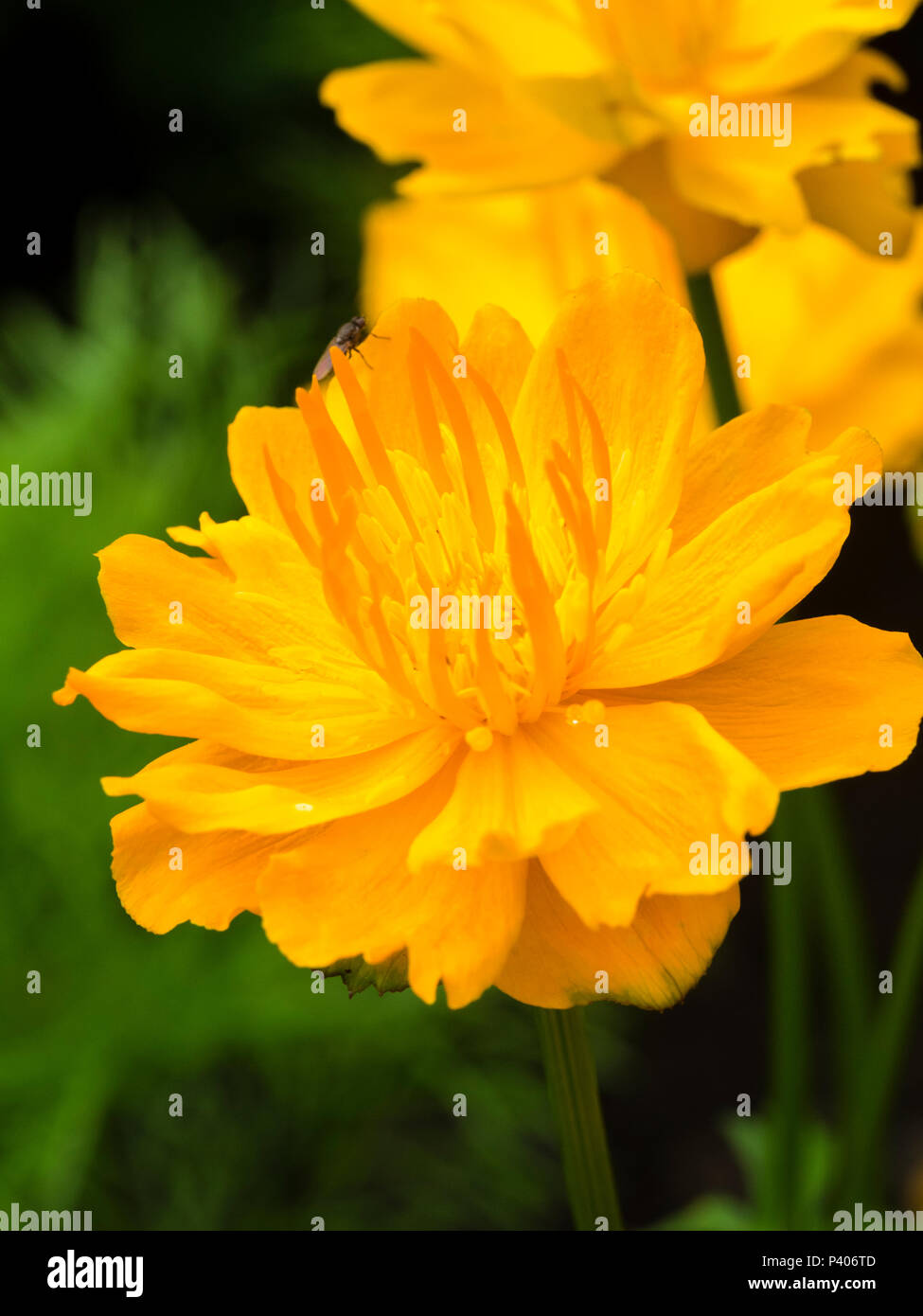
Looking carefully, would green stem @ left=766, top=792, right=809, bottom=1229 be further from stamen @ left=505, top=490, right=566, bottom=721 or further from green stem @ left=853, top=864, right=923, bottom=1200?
stamen @ left=505, top=490, right=566, bottom=721

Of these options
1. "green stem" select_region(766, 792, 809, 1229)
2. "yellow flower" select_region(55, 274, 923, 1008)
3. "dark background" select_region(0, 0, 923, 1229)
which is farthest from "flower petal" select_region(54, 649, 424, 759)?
"dark background" select_region(0, 0, 923, 1229)

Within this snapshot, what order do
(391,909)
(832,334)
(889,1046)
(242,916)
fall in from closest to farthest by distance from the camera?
(391,909) < (889,1046) < (832,334) < (242,916)

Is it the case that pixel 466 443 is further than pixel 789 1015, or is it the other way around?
pixel 789 1015

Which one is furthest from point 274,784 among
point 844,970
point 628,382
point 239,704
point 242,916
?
point 242,916

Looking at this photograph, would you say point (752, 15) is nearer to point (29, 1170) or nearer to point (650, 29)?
point (650, 29)

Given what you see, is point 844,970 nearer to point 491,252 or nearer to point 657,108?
point 657,108

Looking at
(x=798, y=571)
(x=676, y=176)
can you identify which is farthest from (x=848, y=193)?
(x=798, y=571)
